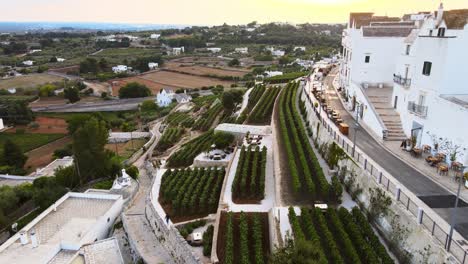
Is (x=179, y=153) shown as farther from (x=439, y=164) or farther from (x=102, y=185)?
(x=439, y=164)

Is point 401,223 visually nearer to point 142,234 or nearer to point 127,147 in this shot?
point 142,234

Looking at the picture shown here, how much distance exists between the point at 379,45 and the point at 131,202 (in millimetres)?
26764

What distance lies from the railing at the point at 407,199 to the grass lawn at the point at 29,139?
2061 inches

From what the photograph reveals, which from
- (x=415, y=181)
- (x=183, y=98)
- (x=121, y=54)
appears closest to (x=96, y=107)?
(x=183, y=98)

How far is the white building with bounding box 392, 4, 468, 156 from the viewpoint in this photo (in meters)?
19.2

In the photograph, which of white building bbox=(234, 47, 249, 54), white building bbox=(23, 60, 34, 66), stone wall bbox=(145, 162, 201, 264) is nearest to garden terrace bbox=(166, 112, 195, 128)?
stone wall bbox=(145, 162, 201, 264)

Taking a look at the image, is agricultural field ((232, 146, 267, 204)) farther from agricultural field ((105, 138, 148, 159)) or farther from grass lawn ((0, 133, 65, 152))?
grass lawn ((0, 133, 65, 152))

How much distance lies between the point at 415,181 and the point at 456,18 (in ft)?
32.5

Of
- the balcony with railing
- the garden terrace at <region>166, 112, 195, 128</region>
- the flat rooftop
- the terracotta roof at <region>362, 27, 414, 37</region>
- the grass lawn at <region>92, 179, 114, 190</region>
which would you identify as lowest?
the grass lawn at <region>92, 179, 114, 190</region>

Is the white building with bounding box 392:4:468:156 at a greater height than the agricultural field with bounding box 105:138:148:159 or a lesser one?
greater

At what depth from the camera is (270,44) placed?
175500 mm

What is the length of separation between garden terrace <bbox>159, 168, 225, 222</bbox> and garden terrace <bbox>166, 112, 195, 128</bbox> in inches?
1007

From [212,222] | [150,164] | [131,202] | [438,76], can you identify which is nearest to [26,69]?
[150,164]

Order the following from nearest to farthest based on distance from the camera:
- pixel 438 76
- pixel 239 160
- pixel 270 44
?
pixel 438 76 < pixel 239 160 < pixel 270 44
